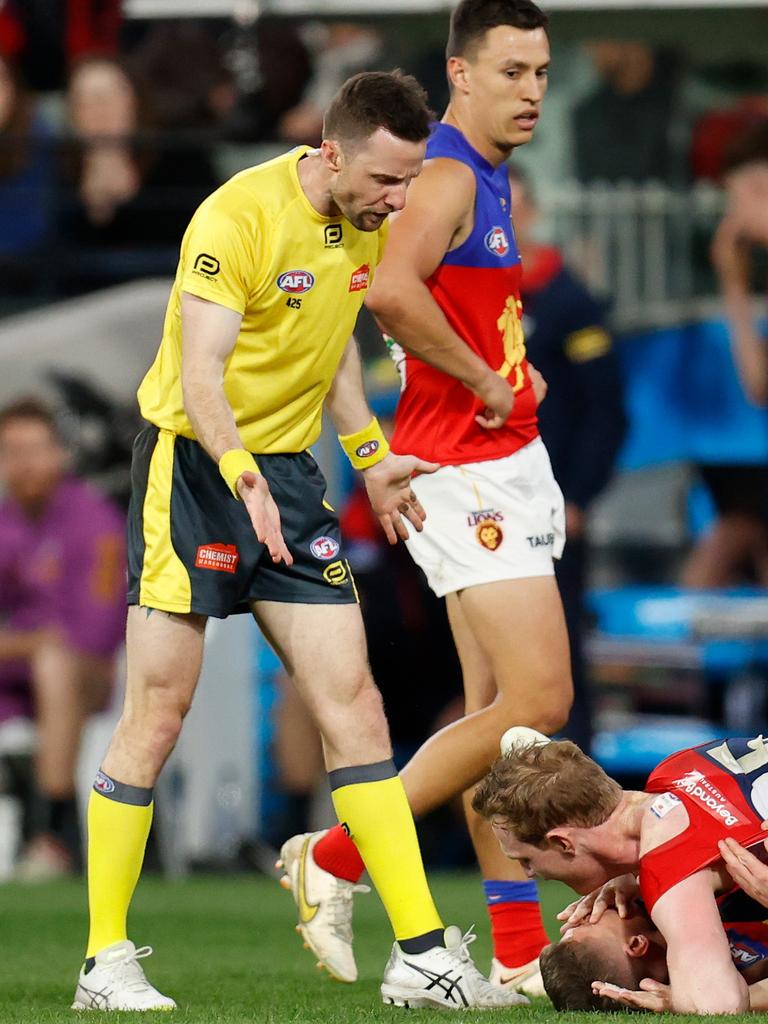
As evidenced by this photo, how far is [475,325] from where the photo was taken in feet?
17.0

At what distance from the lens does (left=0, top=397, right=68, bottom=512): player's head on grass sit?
30.2 feet

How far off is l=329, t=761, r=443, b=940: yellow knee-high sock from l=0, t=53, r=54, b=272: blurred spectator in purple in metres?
5.58

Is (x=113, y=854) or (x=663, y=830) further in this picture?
(x=113, y=854)

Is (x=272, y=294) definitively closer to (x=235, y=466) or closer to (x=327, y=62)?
(x=235, y=466)

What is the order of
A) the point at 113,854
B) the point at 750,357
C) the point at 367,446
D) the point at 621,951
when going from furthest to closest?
the point at 750,357
the point at 367,446
the point at 113,854
the point at 621,951

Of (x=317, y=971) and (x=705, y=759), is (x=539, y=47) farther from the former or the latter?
(x=317, y=971)

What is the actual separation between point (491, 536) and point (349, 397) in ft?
1.92

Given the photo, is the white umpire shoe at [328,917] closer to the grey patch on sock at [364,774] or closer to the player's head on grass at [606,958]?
the grey patch on sock at [364,774]

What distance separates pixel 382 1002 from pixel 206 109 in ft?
20.5

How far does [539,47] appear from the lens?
5156 millimetres

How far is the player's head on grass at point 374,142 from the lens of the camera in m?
4.27

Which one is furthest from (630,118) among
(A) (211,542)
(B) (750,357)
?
(A) (211,542)

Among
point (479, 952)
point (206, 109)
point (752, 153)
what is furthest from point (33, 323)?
point (479, 952)

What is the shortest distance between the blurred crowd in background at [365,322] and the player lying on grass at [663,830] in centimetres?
465
